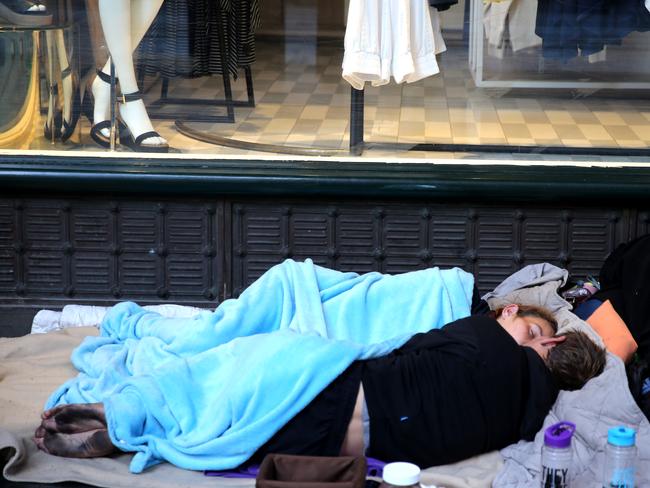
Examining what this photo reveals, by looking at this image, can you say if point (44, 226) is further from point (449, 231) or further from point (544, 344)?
point (544, 344)

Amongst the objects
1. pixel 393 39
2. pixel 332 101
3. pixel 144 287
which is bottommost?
pixel 144 287

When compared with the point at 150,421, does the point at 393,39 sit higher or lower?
higher

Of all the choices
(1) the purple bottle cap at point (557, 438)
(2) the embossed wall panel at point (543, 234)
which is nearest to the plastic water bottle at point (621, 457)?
(1) the purple bottle cap at point (557, 438)

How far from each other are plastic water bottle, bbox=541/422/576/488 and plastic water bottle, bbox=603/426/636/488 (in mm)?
107

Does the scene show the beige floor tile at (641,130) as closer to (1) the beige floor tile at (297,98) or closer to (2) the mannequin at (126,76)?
(1) the beige floor tile at (297,98)

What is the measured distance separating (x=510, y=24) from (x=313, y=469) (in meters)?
2.11

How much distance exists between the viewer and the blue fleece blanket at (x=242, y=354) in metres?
3.11

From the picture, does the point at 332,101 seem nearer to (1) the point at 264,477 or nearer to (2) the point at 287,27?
(2) the point at 287,27

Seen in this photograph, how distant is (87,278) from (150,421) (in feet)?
4.27

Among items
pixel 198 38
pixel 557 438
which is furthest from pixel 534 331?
pixel 198 38

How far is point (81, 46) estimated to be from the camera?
13.9 ft

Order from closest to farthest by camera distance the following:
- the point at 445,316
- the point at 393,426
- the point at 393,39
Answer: the point at 393,426 < the point at 445,316 < the point at 393,39

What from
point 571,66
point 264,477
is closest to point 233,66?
point 571,66

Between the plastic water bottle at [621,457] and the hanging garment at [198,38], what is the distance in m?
2.20
